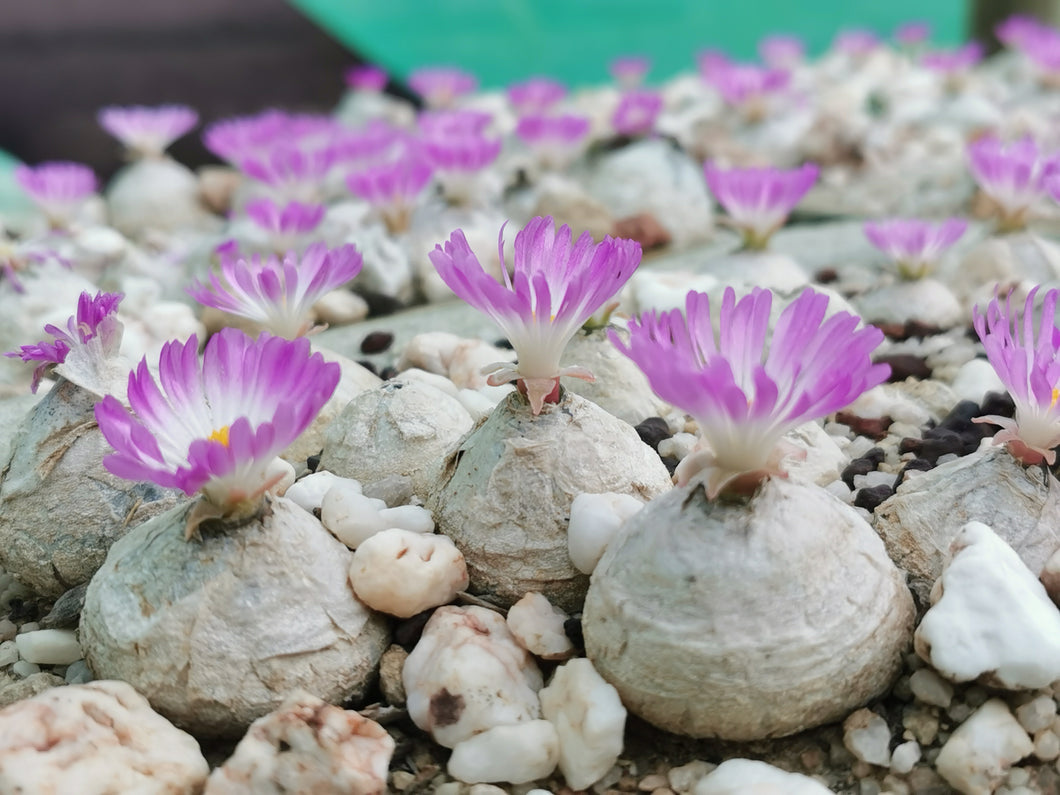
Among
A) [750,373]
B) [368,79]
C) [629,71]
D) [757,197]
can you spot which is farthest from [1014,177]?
[368,79]

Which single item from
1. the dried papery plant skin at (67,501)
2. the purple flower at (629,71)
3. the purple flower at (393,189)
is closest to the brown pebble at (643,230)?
the purple flower at (393,189)

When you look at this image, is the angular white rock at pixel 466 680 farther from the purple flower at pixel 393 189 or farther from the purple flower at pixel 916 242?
the purple flower at pixel 393 189

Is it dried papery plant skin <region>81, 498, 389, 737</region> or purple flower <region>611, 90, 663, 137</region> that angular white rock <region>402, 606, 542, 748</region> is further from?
purple flower <region>611, 90, 663, 137</region>

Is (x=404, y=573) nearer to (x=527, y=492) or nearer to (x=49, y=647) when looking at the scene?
(x=527, y=492)

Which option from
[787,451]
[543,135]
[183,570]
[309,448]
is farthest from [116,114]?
[787,451]

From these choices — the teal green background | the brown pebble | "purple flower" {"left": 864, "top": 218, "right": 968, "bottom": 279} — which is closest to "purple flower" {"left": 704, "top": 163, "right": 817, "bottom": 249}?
"purple flower" {"left": 864, "top": 218, "right": 968, "bottom": 279}

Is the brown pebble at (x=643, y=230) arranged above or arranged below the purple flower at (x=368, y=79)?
above

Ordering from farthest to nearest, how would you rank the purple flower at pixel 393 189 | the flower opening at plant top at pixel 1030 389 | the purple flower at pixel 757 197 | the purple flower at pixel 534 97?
the purple flower at pixel 534 97, the purple flower at pixel 393 189, the purple flower at pixel 757 197, the flower opening at plant top at pixel 1030 389

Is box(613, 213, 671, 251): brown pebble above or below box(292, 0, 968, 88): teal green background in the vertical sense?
above
